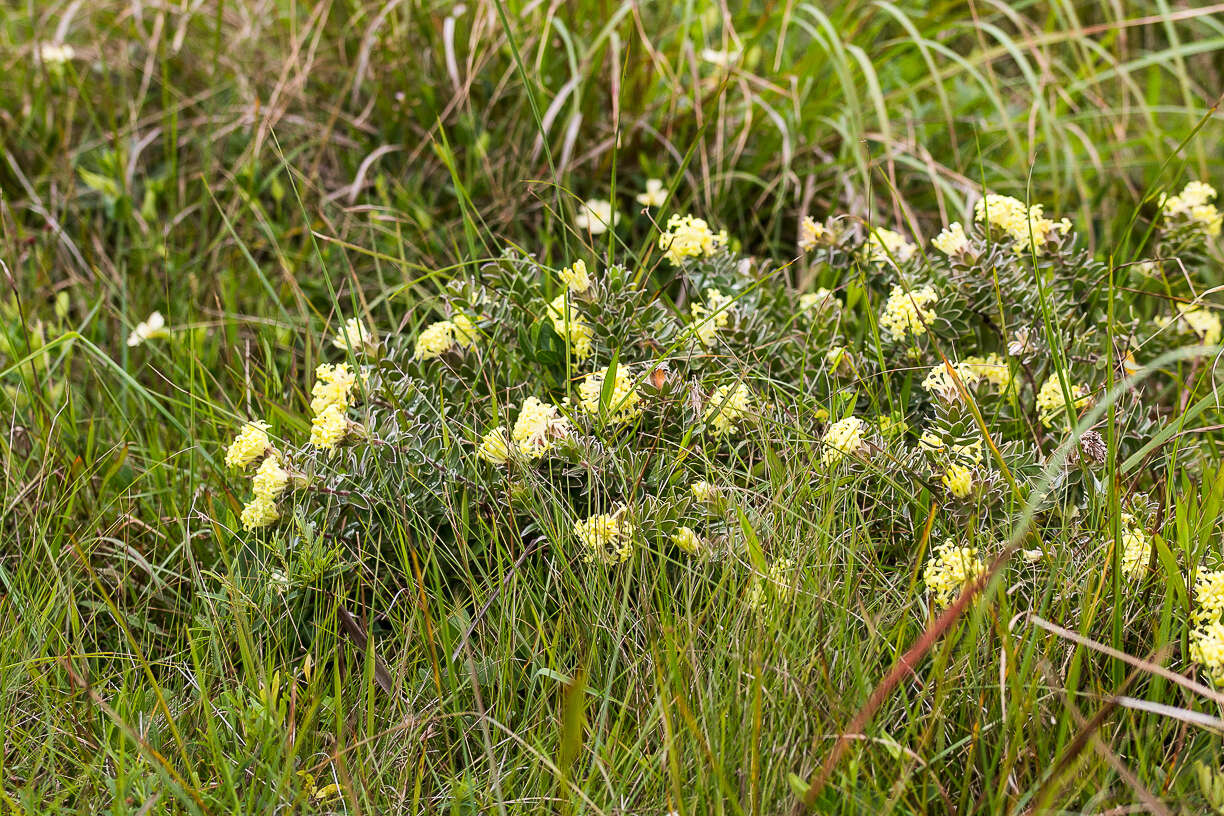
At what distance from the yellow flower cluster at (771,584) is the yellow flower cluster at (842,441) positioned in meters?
0.19

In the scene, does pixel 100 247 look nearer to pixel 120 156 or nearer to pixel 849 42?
pixel 120 156

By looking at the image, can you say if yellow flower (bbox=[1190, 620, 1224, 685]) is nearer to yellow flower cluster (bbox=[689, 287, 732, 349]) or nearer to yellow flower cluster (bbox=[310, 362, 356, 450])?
yellow flower cluster (bbox=[689, 287, 732, 349])

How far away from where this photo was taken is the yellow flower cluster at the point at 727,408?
4.97 feet

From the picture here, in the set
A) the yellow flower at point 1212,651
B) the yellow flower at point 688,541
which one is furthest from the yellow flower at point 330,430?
the yellow flower at point 1212,651

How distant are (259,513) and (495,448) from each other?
0.35 metres

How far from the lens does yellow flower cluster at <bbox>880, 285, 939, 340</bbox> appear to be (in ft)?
5.43

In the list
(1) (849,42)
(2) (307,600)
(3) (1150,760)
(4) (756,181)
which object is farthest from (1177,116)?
(2) (307,600)

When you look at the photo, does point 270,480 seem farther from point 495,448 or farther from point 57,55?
point 57,55

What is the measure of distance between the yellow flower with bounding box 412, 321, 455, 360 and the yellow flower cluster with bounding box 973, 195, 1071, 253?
894 millimetres

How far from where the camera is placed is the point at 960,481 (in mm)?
1390

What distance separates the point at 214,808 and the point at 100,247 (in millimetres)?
1668

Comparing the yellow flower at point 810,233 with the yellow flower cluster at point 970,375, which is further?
the yellow flower at point 810,233

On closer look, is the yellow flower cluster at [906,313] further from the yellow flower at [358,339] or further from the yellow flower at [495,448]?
the yellow flower at [358,339]

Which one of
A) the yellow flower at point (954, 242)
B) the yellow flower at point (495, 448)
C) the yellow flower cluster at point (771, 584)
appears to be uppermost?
the yellow flower at point (954, 242)
